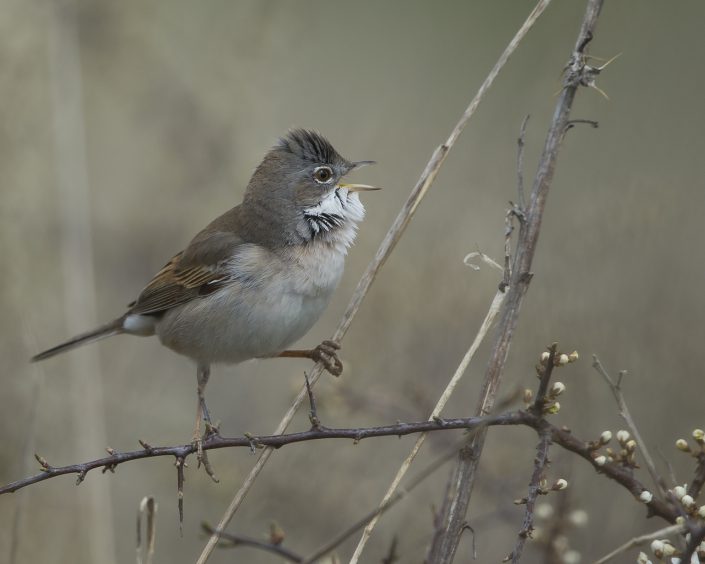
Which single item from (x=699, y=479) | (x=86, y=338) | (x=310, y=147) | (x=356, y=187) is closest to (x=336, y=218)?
(x=356, y=187)

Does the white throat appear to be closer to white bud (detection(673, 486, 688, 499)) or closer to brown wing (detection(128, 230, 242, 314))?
brown wing (detection(128, 230, 242, 314))

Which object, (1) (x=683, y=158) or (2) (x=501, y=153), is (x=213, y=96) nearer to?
(2) (x=501, y=153)

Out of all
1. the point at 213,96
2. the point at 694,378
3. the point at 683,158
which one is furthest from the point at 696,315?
the point at 213,96

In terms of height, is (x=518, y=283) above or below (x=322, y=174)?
below

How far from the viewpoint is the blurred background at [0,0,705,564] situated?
419cm

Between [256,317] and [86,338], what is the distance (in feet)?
3.74

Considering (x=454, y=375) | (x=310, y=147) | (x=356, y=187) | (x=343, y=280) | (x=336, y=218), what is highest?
(x=310, y=147)

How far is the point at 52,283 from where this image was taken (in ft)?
16.8

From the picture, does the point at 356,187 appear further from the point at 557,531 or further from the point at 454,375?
Answer: the point at 557,531

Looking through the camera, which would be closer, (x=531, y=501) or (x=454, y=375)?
(x=531, y=501)

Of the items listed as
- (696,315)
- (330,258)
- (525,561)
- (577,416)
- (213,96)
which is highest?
(213,96)

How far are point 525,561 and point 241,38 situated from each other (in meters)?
3.45

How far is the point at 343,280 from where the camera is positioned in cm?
537

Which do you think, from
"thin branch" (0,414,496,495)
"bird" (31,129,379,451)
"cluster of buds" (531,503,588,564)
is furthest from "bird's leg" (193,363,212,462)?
"cluster of buds" (531,503,588,564)
